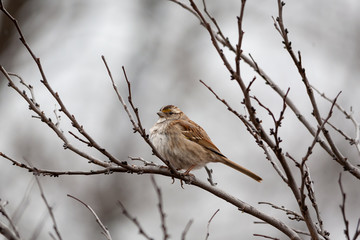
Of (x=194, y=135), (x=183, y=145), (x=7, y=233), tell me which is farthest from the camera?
(x=194, y=135)

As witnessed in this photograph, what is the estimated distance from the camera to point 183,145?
605 cm

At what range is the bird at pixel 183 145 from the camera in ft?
19.7

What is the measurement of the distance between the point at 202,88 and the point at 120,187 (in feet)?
13.8

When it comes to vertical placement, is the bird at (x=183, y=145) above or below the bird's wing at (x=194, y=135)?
below

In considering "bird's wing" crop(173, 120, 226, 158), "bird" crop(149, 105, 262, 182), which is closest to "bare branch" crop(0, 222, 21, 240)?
"bird" crop(149, 105, 262, 182)

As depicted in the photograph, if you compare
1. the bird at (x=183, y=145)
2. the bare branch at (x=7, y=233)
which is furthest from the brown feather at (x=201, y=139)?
the bare branch at (x=7, y=233)

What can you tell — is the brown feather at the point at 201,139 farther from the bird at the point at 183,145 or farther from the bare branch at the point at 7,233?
the bare branch at the point at 7,233

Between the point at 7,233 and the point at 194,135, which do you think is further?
the point at 194,135

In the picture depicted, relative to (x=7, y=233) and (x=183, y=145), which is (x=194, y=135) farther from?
(x=7, y=233)

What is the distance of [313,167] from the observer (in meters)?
12.8

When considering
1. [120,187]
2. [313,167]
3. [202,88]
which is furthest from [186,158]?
[202,88]

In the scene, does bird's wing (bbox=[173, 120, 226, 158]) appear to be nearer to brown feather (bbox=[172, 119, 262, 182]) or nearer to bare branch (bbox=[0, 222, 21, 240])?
brown feather (bbox=[172, 119, 262, 182])

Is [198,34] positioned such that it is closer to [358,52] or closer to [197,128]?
[358,52]

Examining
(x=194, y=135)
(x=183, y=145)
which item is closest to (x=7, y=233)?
(x=183, y=145)
